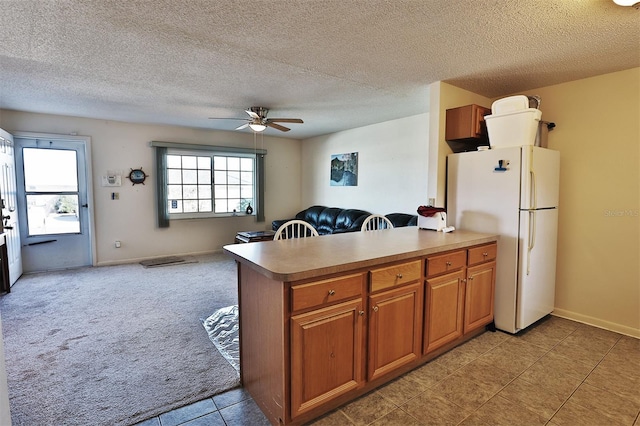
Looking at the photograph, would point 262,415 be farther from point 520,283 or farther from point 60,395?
point 520,283

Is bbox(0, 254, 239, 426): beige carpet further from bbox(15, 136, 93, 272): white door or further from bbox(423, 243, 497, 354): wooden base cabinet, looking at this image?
bbox(423, 243, 497, 354): wooden base cabinet

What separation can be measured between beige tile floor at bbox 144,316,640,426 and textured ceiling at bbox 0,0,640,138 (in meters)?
2.27

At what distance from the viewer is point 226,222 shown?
254 inches

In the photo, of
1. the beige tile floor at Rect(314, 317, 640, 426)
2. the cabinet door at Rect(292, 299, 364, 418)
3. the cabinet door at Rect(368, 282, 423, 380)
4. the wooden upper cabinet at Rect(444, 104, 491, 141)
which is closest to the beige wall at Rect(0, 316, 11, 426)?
the cabinet door at Rect(292, 299, 364, 418)

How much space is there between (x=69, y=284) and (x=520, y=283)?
5.12m

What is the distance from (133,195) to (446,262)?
16.8 ft

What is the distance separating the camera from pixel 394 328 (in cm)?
209

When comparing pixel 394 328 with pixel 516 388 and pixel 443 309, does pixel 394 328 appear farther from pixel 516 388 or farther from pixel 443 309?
pixel 516 388

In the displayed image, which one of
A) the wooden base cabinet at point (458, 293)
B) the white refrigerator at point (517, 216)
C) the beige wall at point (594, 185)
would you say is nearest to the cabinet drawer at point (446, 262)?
the wooden base cabinet at point (458, 293)

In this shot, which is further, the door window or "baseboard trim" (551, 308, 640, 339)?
the door window

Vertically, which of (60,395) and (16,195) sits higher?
(16,195)

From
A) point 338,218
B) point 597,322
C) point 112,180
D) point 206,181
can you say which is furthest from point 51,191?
point 597,322

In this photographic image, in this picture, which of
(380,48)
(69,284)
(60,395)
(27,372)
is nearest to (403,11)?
(380,48)

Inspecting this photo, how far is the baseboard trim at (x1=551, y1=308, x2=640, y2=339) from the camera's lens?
288cm
